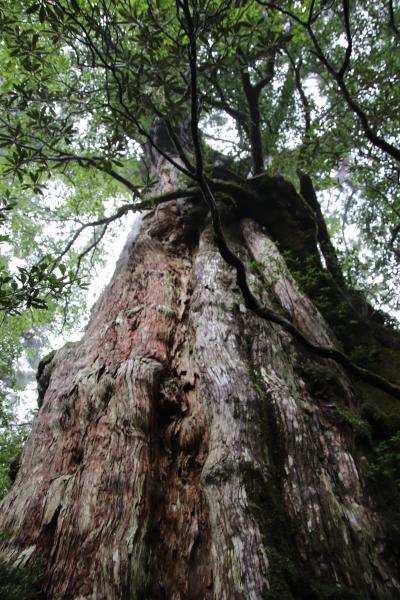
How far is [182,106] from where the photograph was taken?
4.01 m

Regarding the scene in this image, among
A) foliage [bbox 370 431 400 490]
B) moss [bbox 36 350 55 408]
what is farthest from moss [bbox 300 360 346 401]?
moss [bbox 36 350 55 408]

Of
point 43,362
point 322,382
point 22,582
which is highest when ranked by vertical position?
point 43,362

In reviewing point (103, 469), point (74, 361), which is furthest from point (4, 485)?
point (103, 469)

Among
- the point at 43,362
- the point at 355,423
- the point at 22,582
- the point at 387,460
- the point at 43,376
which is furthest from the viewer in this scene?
the point at 43,362

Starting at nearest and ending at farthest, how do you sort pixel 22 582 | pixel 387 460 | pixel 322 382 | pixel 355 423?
1. pixel 22 582
2. pixel 387 460
3. pixel 355 423
4. pixel 322 382

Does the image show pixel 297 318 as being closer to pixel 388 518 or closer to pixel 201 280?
pixel 201 280

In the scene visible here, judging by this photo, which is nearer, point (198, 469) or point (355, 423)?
point (198, 469)

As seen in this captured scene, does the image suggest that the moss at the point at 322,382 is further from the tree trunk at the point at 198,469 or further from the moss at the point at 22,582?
the moss at the point at 22,582

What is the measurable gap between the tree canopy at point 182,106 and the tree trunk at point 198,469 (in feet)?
3.50

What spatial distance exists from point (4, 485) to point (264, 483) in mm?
5578

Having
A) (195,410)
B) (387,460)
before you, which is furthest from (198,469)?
(387,460)

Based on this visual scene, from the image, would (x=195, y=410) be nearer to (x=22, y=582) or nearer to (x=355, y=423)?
(x=355, y=423)

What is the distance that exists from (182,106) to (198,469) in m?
3.43

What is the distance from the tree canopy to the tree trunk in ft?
3.50
